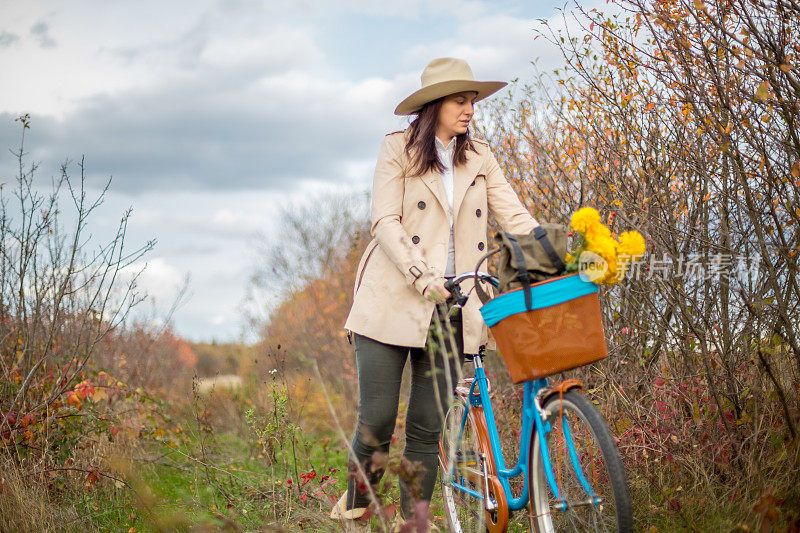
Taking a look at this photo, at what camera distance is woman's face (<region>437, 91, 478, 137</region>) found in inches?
127

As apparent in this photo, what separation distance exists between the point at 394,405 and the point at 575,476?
0.96 m

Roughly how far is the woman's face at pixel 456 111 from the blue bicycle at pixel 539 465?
2.63ft

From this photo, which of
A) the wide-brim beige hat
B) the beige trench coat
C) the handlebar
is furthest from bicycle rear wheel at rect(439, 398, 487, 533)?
the wide-brim beige hat

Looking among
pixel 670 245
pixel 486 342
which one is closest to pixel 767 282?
pixel 670 245

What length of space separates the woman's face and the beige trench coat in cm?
17

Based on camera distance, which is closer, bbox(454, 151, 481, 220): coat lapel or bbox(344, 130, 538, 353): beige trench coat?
bbox(344, 130, 538, 353): beige trench coat

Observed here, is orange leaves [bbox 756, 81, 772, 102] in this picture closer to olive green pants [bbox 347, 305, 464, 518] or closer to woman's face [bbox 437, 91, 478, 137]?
Result: woman's face [bbox 437, 91, 478, 137]

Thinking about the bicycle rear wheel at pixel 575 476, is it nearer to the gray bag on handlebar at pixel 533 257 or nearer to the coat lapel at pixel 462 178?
the gray bag on handlebar at pixel 533 257

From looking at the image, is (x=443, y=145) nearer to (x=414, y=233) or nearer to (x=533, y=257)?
(x=414, y=233)

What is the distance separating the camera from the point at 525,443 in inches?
105

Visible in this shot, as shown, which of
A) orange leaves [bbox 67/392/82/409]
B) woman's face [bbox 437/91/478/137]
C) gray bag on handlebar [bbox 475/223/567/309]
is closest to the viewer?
gray bag on handlebar [bbox 475/223/567/309]

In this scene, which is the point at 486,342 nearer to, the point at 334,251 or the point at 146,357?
the point at 146,357

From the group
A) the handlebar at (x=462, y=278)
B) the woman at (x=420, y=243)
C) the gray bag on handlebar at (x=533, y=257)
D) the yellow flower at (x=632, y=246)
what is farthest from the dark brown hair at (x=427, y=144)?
the yellow flower at (x=632, y=246)

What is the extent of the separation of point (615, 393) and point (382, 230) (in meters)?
1.77
